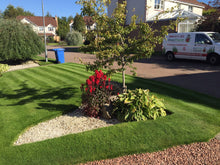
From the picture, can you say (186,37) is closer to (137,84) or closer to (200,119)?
(137,84)

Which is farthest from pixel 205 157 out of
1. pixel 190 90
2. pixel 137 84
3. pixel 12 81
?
pixel 12 81

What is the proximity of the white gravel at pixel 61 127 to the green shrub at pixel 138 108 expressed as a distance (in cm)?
36

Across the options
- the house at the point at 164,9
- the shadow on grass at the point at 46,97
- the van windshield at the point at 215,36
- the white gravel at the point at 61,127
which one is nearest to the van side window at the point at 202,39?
the van windshield at the point at 215,36

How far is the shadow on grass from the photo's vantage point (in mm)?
6441

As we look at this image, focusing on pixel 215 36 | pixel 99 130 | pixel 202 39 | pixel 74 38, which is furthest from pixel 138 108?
pixel 74 38

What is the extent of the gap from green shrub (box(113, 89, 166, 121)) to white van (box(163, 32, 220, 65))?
27.5 ft

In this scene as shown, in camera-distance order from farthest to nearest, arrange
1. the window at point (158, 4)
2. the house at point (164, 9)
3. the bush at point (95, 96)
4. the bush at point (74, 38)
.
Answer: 1. the bush at point (74, 38)
2. the window at point (158, 4)
3. the house at point (164, 9)
4. the bush at point (95, 96)

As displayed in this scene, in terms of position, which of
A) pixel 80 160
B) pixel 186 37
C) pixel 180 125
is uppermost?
pixel 186 37

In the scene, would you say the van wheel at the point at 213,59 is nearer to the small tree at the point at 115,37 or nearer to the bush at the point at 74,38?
the small tree at the point at 115,37

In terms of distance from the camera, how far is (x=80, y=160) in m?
3.75

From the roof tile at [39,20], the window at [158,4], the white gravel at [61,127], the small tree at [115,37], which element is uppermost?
the roof tile at [39,20]

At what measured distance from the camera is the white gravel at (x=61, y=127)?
4692 mm

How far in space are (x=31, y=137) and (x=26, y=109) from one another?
1893 mm

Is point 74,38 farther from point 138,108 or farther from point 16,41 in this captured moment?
point 138,108
